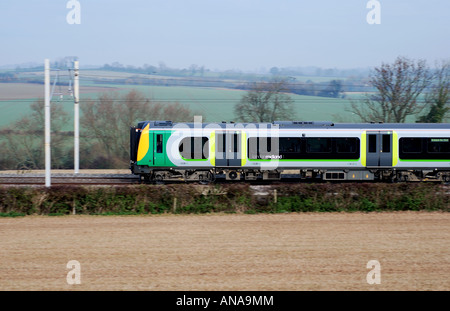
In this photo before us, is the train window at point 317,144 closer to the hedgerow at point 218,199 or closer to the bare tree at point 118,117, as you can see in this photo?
the hedgerow at point 218,199

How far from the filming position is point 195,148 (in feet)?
73.4

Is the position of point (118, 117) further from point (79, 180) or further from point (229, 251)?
point (229, 251)

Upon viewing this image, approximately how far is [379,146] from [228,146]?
6.98 metres

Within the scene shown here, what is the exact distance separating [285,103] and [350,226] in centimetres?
2816

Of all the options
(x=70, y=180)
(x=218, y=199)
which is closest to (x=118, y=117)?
(x=70, y=180)

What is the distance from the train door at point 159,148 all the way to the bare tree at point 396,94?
66.3ft

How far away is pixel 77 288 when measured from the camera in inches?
378

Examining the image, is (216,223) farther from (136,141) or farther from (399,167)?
(399,167)

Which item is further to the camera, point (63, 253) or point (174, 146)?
point (174, 146)

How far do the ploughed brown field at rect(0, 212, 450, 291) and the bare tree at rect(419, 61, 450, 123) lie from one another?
817 inches

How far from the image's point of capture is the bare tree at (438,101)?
1405 inches

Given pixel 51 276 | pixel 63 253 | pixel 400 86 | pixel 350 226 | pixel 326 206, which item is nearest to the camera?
pixel 51 276
